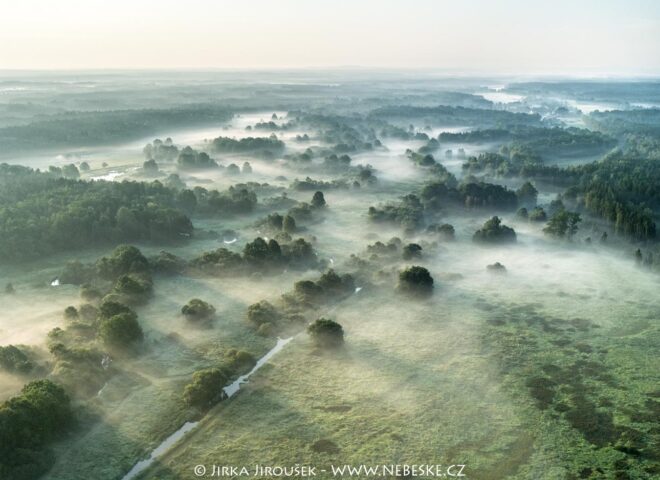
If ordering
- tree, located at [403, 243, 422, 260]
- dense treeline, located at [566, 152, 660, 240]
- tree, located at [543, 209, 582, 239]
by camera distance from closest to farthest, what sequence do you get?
tree, located at [403, 243, 422, 260], dense treeline, located at [566, 152, 660, 240], tree, located at [543, 209, 582, 239]

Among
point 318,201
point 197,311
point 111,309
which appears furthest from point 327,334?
point 318,201

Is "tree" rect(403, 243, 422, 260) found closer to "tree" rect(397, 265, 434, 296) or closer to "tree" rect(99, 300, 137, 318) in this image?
"tree" rect(397, 265, 434, 296)

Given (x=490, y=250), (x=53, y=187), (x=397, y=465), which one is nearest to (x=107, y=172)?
(x=53, y=187)

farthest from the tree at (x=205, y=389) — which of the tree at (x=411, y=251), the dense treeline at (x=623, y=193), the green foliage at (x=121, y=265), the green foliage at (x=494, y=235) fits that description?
the dense treeline at (x=623, y=193)

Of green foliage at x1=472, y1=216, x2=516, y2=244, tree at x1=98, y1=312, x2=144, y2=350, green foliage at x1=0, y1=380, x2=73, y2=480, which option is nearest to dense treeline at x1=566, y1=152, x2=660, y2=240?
green foliage at x1=472, y1=216, x2=516, y2=244

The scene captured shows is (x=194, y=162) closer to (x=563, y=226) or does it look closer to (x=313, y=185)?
(x=313, y=185)

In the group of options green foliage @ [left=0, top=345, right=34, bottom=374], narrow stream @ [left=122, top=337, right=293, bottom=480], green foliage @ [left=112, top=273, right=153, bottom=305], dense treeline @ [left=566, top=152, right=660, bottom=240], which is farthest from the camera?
dense treeline @ [left=566, top=152, right=660, bottom=240]
